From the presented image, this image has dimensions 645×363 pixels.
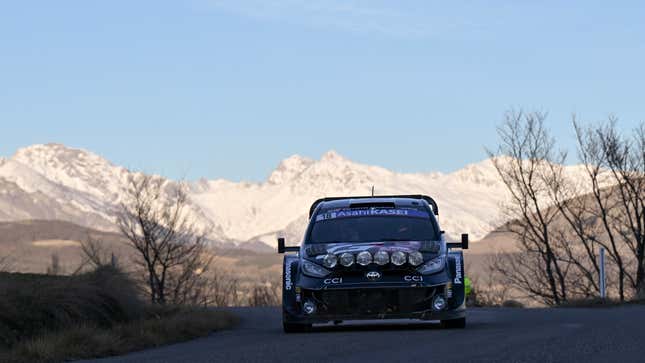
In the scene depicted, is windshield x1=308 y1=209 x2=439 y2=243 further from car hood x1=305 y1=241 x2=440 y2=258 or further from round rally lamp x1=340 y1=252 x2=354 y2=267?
round rally lamp x1=340 y1=252 x2=354 y2=267

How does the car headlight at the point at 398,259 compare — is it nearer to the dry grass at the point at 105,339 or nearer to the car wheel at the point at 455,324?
the car wheel at the point at 455,324

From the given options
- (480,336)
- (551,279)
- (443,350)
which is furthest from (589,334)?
(551,279)

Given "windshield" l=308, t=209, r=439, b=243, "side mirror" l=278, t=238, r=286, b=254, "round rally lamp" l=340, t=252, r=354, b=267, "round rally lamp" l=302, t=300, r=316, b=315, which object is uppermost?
"windshield" l=308, t=209, r=439, b=243

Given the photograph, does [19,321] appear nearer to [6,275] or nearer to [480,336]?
[6,275]


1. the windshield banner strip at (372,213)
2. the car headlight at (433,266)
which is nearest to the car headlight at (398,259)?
the car headlight at (433,266)

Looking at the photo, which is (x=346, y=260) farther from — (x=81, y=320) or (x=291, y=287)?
(x=81, y=320)

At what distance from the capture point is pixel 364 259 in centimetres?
1738

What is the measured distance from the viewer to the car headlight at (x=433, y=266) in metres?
17.5

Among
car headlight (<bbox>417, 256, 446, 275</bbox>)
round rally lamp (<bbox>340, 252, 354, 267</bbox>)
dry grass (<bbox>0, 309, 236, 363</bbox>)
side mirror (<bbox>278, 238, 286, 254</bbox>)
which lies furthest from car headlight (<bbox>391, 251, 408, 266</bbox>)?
dry grass (<bbox>0, 309, 236, 363</bbox>)

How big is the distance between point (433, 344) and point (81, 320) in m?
5.22

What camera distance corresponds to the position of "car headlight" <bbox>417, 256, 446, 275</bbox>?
17516mm

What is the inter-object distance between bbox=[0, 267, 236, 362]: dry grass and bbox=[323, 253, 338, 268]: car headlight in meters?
2.15

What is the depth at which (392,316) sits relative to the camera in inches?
685

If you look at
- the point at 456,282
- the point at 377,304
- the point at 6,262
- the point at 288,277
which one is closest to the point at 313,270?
the point at 288,277
